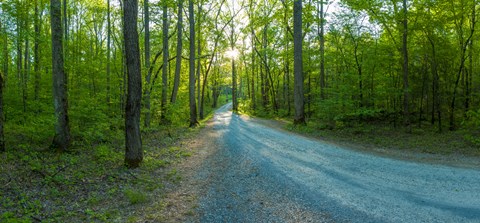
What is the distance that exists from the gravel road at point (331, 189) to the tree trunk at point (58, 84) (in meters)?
4.61

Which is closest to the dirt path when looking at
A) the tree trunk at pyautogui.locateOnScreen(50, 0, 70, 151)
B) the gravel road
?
the gravel road

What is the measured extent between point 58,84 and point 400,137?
1301 centimetres

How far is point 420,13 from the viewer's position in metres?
12.8

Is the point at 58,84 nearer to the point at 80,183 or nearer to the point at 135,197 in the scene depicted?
the point at 80,183

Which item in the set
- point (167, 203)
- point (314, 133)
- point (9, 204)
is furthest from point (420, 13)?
point (9, 204)

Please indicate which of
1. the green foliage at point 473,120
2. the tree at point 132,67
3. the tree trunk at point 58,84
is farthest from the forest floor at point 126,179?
the tree at point 132,67

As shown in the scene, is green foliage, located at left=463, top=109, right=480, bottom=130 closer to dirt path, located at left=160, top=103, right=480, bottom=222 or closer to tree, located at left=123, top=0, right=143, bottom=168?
dirt path, located at left=160, top=103, right=480, bottom=222

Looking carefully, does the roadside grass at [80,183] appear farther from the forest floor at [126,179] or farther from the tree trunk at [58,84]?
the tree trunk at [58,84]

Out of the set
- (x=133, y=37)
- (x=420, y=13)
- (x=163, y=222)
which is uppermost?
(x=420, y=13)

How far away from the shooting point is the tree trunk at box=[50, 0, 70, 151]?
819cm

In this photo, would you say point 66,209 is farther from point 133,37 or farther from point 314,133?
point 314,133

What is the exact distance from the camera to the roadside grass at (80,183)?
4414 millimetres

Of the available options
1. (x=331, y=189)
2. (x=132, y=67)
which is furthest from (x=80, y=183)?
(x=331, y=189)

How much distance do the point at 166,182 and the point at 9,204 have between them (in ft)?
9.05
